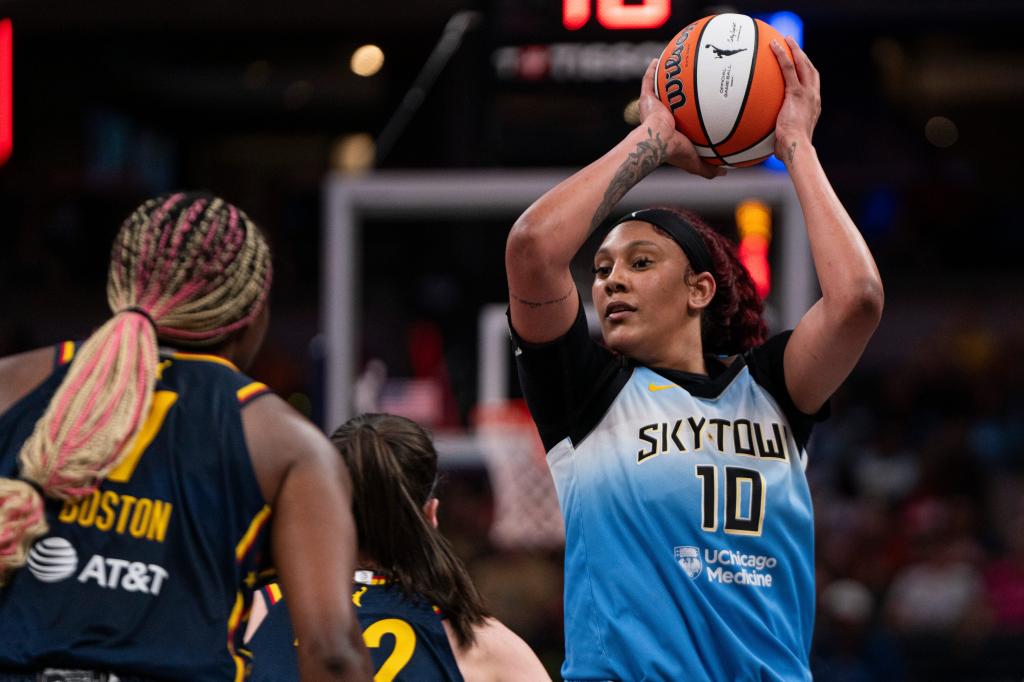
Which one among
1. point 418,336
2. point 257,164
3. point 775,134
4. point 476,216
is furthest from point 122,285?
point 257,164

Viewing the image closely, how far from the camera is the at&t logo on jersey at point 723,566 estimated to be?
10.7 feet

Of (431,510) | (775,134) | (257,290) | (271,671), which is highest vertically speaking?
(775,134)

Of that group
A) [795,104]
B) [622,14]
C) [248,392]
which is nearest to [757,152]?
[795,104]

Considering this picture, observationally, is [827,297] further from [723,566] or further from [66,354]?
[66,354]

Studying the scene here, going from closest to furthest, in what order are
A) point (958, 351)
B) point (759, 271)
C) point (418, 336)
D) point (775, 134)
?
point (775, 134) < point (759, 271) < point (418, 336) < point (958, 351)

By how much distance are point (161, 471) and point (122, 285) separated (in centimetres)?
39

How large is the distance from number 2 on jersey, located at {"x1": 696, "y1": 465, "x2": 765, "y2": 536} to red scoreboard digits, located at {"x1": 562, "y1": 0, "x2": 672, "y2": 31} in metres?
4.74

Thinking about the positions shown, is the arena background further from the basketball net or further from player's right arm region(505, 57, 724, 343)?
player's right arm region(505, 57, 724, 343)

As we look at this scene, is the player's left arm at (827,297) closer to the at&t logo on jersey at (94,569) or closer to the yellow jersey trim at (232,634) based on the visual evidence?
the yellow jersey trim at (232,634)

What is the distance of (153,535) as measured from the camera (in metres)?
2.53

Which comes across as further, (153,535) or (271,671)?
(271,671)

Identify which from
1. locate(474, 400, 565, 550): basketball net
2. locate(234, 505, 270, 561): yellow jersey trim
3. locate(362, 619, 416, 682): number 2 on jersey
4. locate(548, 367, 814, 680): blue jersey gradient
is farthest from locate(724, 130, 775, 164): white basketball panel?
locate(474, 400, 565, 550): basketball net

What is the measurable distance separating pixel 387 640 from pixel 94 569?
1.02m

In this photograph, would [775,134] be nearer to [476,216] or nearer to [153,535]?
[153,535]
